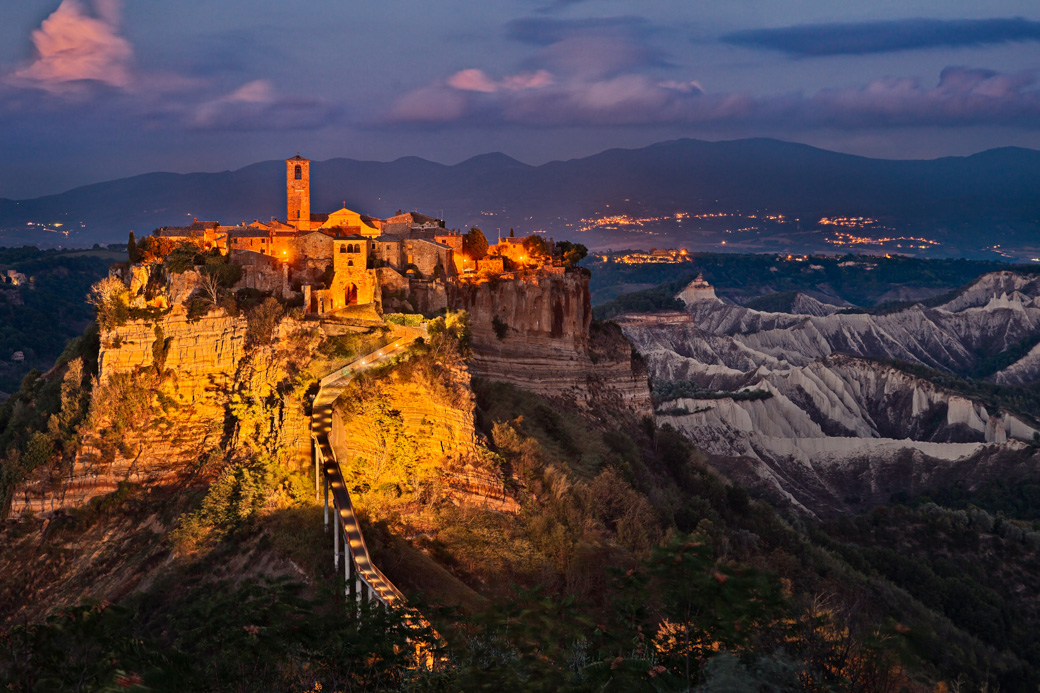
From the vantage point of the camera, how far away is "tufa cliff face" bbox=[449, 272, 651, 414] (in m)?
45.6

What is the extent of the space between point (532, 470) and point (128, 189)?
149368 mm

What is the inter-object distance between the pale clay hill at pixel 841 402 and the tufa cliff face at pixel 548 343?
14453 mm

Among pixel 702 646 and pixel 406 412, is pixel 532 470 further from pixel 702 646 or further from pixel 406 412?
pixel 702 646

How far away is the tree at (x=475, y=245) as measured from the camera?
48625 millimetres

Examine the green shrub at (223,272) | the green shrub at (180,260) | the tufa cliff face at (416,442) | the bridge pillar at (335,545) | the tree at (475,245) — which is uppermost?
the tree at (475,245)

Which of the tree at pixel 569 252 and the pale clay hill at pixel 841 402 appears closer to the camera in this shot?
the tree at pixel 569 252

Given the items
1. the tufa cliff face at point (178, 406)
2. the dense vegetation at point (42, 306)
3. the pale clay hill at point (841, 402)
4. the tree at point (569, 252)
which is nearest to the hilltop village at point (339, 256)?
the tufa cliff face at point (178, 406)

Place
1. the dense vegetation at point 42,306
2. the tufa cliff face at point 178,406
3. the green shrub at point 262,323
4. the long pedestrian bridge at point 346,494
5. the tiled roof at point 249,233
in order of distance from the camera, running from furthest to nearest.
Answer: the dense vegetation at point 42,306, the tiled roof at point 249,233, the green shrub at point 262,323, the tufa cliff face at point 178,406, the long pedestrian bridge at point 346,494

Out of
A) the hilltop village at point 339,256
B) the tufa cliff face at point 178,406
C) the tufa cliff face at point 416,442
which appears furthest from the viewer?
the hilltop village at point 339,256

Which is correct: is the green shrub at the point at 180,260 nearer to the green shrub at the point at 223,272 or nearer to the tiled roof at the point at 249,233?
the green shrub at the point at 223,272

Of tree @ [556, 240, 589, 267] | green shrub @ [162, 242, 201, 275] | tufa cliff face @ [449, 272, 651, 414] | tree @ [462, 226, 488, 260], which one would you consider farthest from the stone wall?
tree @ [556, 240, 589, 267]

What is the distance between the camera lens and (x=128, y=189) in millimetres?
162000

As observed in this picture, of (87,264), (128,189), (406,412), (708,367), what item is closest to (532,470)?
(406,412)

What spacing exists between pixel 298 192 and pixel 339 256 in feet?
22.6
